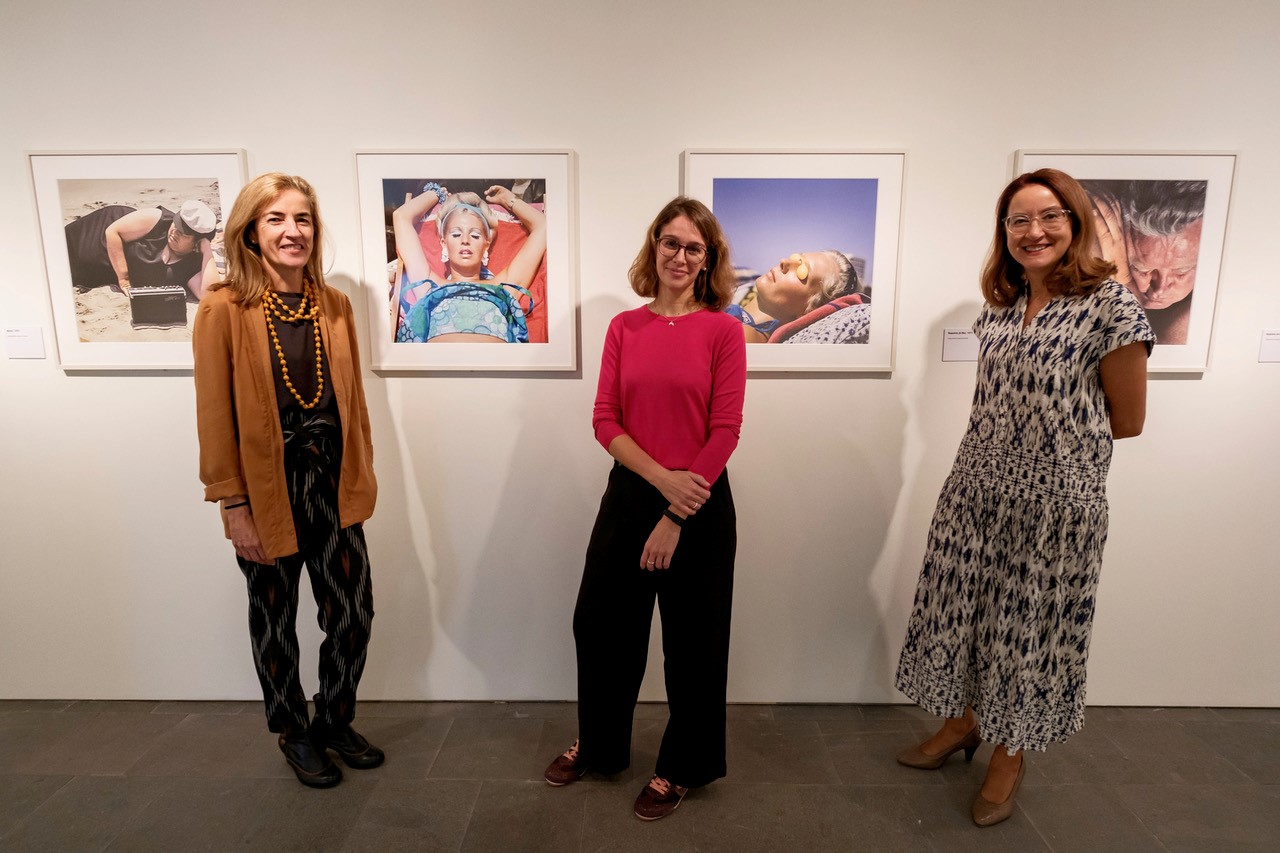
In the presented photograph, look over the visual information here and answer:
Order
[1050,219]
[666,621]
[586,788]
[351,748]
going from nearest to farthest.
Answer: [1050,219] < [666,621] < [586,788] < [351,748]

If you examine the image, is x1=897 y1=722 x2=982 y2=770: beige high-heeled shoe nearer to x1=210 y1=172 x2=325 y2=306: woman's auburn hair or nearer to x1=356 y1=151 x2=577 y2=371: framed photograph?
x1=356 y1=151 x2=577 y2=371: framed photograph

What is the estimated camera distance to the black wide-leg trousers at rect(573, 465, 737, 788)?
1856 mm

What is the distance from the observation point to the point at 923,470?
2.41 meters

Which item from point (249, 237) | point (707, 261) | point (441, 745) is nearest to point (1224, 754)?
point (707, 261)

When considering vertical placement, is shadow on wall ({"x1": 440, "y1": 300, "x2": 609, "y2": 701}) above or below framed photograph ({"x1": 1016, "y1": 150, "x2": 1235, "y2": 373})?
below

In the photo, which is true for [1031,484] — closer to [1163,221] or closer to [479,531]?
[1163,221]

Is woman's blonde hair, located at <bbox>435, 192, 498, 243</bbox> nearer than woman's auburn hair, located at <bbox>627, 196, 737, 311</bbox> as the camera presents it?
No

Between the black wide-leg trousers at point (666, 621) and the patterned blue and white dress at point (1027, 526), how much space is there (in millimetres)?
711

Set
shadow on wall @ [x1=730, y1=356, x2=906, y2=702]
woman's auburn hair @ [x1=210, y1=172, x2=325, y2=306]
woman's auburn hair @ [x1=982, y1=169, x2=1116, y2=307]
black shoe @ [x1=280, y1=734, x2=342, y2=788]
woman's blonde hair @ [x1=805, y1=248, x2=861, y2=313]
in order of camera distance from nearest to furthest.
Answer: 1. woman's auburn hair @ [x1=982, y1=169, x2=1116, y2=307]
2. woman's auburn hair @ [x1=210, y1=172, x2=325, y2=306]
3. black shoe @ [x1=280, y1=734, x2=342, y2=788]
4. woman's blonde hair @ [x1=805, y1=248, x2=861, y2=313]
5. shadow on wall @ [x1=730, y1=356, x2=906, y2=702]

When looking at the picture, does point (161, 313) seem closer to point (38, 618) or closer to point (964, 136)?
point (38, 618)

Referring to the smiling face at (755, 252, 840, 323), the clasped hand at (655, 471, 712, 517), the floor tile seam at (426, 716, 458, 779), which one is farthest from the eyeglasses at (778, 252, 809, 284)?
the floor tile seam at (426, 716, 458, 779)

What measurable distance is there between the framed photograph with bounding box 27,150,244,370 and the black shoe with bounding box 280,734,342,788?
1377 mm

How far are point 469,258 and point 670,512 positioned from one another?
1.18 meters

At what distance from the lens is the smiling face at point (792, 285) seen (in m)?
2.26
